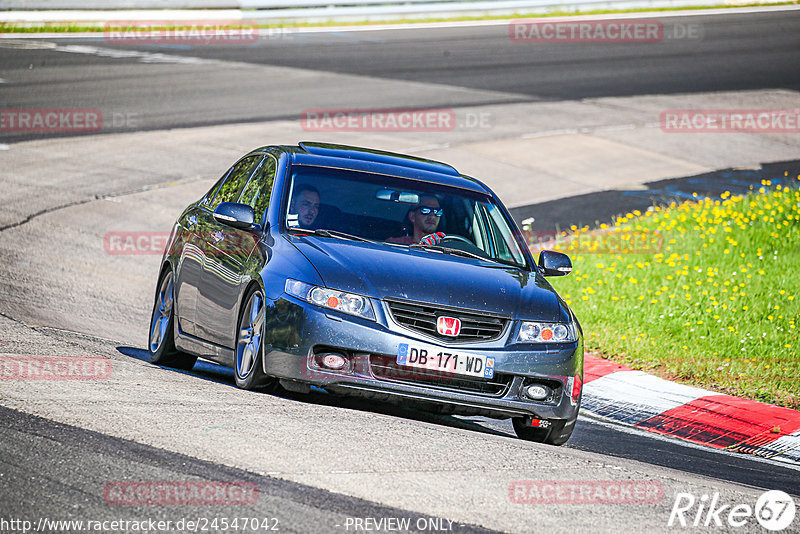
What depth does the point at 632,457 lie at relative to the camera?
7.37m

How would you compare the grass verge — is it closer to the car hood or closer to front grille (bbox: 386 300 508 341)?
the car hood

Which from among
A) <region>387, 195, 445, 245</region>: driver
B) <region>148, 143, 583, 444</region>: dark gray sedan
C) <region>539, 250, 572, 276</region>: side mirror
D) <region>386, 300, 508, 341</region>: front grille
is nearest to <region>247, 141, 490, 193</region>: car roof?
<region>148, 143, 583, 444</region>: dark gray sedan

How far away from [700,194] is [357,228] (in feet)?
38.8

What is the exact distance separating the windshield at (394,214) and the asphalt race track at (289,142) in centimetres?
113

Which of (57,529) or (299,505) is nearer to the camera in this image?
(57,529)

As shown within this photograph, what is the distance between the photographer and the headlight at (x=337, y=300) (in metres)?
6.78

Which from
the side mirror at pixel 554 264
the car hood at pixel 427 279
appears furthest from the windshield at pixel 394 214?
the car hood at pixel 427 279

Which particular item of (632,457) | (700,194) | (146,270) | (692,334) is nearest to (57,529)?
(632,457)

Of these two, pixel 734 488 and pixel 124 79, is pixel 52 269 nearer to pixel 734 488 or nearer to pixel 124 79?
pixel 734 488

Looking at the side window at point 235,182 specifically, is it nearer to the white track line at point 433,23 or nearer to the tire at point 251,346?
the tire at point 251,346

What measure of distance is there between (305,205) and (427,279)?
1242 mm

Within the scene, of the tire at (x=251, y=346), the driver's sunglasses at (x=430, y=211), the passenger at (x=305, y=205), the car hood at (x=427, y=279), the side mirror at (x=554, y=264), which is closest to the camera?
the car hood at (x=427, y=279)

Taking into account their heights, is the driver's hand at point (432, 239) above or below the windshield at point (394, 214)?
below

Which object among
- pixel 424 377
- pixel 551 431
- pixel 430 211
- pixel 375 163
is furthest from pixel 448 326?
pixel 375 163
